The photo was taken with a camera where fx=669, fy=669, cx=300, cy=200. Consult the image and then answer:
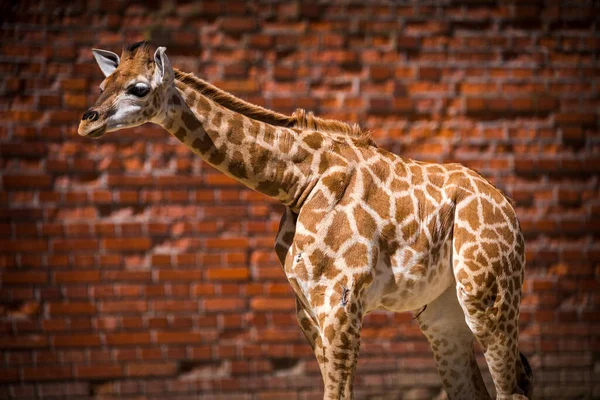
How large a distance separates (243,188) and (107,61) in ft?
5.40

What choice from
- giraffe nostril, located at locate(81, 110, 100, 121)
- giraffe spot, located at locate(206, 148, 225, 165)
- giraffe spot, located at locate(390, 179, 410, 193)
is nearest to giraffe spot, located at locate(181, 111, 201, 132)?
giraffe spot, located at locate(206, 148, 225, 165)

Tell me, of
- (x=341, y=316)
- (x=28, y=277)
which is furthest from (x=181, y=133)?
(x=28, y=277)

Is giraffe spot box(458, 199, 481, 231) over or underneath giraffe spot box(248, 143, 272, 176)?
underneath

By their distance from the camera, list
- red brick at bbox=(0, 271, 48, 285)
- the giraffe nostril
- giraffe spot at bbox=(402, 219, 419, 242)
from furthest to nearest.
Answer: red brick at bbox=(0, 271, 48, 285)
giraffe spot at bbox=(402, 219, 419, 242)
the giraffe nostril

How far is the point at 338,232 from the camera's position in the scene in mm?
2525

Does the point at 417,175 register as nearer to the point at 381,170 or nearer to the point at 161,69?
the point at 381,170

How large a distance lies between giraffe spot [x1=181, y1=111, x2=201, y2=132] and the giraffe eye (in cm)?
18

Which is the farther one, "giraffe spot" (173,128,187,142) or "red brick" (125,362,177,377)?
"red brick" (125,362,177,377)

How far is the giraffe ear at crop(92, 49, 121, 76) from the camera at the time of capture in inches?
102

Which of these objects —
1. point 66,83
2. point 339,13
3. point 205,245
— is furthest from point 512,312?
point 66,83

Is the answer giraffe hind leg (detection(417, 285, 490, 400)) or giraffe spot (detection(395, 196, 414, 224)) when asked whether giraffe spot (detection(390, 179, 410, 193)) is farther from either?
giraffe hind leg (detection(417, 285, 490, 400))

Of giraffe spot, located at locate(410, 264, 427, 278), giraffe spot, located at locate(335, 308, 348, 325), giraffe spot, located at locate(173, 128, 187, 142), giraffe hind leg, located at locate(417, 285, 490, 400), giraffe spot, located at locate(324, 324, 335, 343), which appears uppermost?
giraffe spot, located at locate(173, 128, 187, 142)

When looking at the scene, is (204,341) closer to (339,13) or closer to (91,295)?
(91,295)

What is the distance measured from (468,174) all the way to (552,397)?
2.16 m
